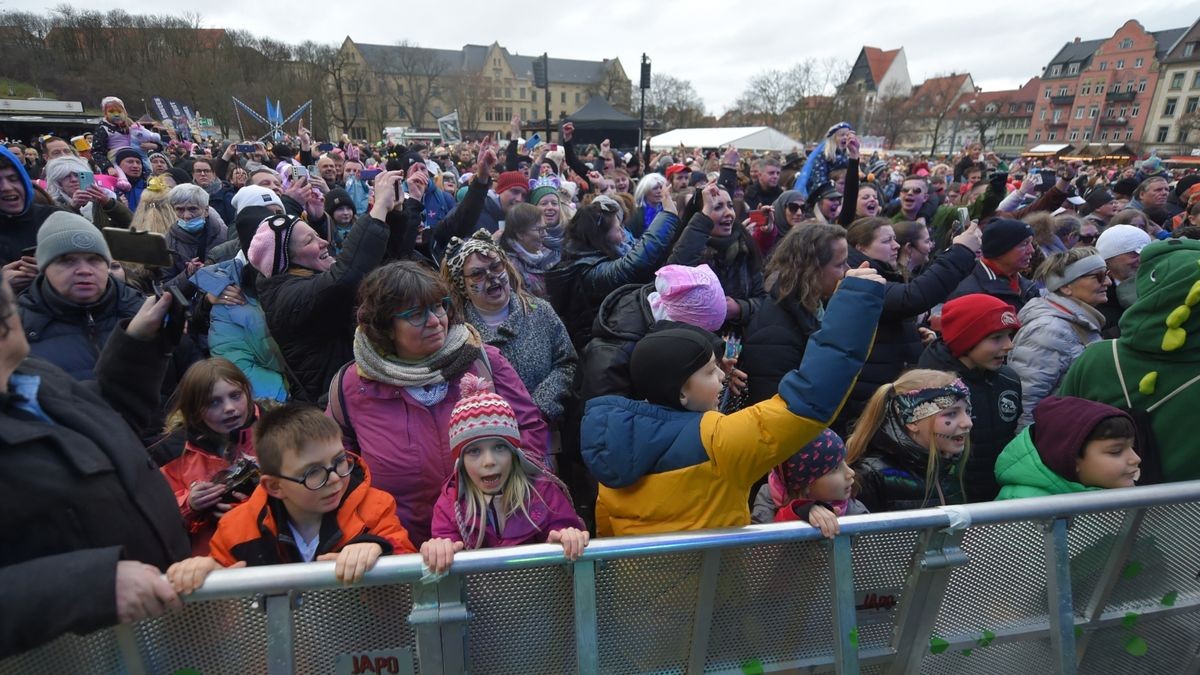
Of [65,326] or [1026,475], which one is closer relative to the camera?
[1026,475]

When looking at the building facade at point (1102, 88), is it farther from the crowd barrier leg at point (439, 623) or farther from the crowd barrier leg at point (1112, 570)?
the crowd barrier leg at point (439, 623)

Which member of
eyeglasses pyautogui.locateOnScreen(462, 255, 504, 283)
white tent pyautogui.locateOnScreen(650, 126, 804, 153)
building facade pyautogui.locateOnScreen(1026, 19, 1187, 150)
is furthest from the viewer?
building facade pyautogui.locateOnScreen(1026, 19, 1187, 150)

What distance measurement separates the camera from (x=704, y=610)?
172 cm

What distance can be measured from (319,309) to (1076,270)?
435 centimetres

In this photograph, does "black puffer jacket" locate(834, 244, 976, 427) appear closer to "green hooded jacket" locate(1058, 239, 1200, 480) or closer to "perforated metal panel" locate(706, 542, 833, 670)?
"green hooded jacket" locate(1058, 239, 1200, 480)

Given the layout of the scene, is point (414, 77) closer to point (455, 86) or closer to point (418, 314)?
point (455, 86)

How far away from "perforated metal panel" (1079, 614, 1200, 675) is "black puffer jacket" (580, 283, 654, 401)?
6.16 feet

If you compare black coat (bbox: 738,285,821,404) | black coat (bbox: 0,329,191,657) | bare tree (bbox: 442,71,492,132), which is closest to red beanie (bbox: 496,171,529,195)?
black coat (bbox: 738,285,821,404)

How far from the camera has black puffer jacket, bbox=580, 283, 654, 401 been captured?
100 inches

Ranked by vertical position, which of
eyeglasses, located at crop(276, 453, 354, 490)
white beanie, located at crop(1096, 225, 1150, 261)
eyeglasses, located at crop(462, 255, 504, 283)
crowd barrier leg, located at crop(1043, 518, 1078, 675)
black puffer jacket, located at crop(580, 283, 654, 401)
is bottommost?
crowd barrier leg, located at crop(1043, 518, 1078, 675)

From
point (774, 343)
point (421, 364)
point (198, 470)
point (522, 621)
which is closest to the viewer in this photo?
point (522, 621)

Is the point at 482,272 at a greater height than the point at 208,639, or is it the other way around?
the point at 482,272

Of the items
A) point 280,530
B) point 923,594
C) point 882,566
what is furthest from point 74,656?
point 923,594

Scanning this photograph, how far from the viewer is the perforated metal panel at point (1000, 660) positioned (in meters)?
1.90
